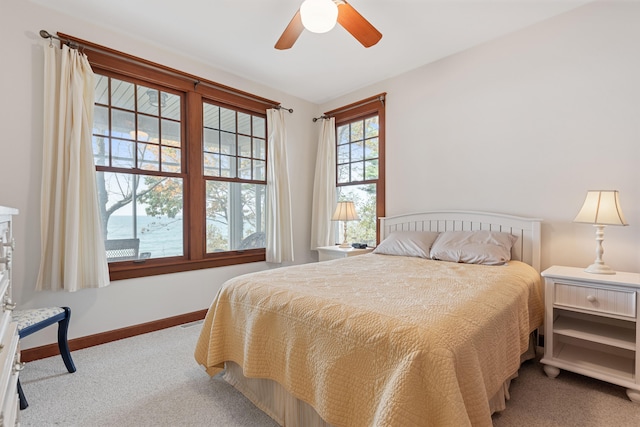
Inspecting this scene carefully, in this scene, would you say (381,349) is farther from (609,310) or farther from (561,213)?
(561,213)

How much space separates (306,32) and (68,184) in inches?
94.0

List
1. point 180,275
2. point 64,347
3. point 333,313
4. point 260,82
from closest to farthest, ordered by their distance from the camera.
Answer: point 333,313 → point 64,347 → point 180,275 → point 260,82

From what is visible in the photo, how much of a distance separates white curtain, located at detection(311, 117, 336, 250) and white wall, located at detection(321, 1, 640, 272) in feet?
3.73

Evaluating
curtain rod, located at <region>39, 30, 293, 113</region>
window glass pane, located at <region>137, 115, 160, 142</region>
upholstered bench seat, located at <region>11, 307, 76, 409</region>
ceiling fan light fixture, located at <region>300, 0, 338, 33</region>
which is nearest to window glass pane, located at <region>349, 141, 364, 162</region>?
curtain rod, located at <region>39, 30, 293, 113</region>

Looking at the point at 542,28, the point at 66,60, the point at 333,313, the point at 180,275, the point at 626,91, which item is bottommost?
the point at 180,275

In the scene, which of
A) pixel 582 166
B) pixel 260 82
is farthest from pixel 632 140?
pixel 260 82

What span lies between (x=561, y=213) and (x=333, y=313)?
7.51ft

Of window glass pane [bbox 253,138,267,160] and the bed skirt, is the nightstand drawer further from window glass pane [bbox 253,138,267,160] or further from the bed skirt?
window glass pane [bbox 253,138,267,160]

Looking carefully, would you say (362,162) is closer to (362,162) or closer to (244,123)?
(362,162)

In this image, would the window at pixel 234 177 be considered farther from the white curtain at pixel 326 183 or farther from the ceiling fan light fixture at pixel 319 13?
the ceiling fan light fixture at pixel 319 13

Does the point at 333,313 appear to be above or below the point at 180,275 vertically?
above

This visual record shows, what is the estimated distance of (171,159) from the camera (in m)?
3.14

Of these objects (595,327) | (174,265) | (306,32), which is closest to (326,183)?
(306,32)

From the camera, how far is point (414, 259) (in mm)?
2703
